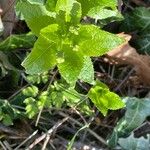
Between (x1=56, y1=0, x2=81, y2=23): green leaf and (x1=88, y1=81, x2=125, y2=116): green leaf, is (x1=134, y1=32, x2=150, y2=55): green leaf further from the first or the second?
(x1=56, y1=0, x2=81, y2=23): green leaf

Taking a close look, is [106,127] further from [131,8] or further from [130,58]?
[131,8]

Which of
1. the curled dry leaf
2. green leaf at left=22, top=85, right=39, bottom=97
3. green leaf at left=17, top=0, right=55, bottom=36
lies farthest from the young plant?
the curled dry leaf

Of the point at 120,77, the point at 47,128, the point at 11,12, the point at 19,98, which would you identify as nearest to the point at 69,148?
the point at 47,128

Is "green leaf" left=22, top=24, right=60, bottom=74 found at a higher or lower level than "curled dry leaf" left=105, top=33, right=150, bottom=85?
higher

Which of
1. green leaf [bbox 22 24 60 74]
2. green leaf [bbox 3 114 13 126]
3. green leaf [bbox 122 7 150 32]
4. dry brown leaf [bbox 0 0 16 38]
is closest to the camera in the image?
green leaf [bbox 22 24 60 74]

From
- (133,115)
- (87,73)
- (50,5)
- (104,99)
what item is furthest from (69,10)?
(133,115)
